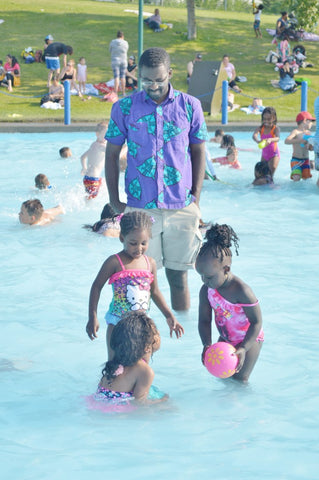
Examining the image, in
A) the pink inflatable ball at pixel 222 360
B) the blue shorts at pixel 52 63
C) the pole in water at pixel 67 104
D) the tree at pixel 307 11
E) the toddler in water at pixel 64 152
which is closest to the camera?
the pink inflatable ball at pixel 222 360

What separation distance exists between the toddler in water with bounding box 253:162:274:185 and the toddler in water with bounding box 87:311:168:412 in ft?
27.4

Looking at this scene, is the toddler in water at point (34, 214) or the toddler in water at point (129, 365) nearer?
the toddler in water at point (129, 365)

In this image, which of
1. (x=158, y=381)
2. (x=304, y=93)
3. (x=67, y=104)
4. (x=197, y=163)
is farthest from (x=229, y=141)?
(x=158, y=381)

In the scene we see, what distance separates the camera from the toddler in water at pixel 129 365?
4531mm

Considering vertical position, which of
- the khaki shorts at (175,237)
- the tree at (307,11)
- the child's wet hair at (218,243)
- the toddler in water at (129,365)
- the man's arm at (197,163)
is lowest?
the toddler in water at (129,365)

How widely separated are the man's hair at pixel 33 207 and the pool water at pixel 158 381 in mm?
221

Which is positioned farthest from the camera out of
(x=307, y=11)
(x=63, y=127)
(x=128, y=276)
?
(x=307, y=11)

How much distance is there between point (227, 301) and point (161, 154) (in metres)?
1.31

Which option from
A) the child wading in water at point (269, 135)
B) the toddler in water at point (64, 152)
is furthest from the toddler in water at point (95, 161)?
the toddler in water at point (64, 152)

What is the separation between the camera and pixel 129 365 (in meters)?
4.62

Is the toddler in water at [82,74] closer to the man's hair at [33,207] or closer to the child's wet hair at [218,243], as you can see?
the man's hair at [33,207]

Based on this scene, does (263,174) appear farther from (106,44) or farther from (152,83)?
(106,44)

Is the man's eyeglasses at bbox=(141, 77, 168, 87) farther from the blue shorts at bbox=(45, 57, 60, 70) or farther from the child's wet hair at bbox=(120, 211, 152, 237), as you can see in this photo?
the blue shorts at bbox=(45, 57, 60, 70)

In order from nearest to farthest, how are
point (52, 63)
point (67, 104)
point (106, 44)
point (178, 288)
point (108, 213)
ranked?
point (178, 288), point (108, 213), point (67, 104), point (52, 63), point (106, 44)
